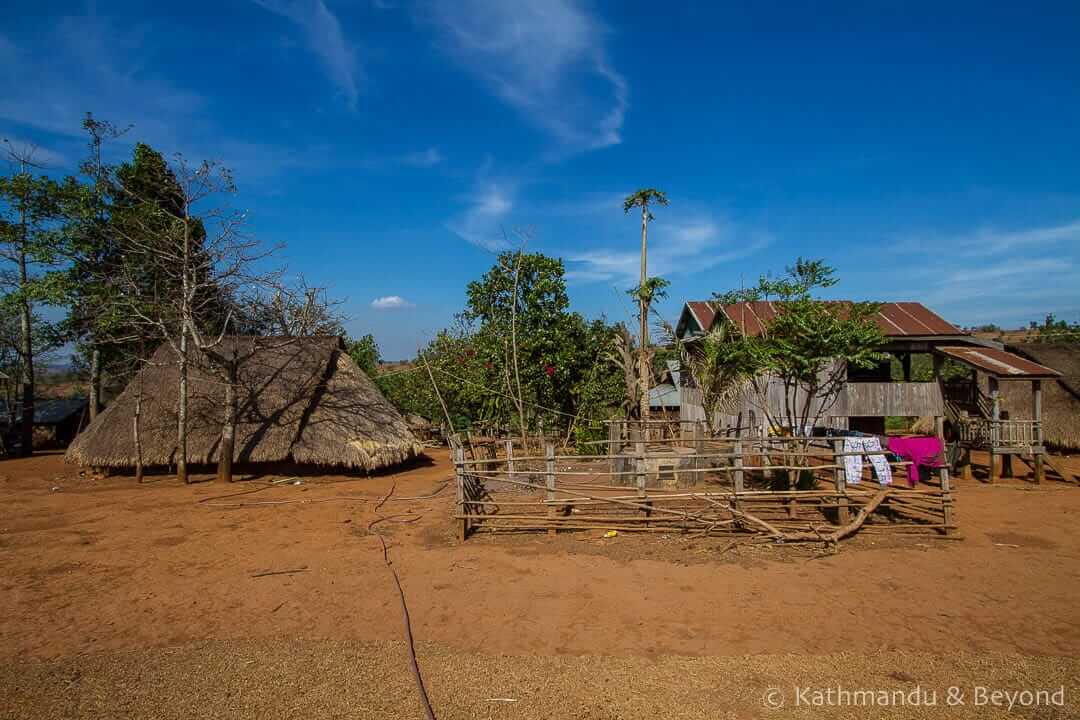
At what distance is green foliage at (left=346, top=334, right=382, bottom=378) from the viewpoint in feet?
72.4

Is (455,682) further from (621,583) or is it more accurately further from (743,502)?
(743,502)

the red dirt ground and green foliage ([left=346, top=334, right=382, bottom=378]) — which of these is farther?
green foliage ([left=346, top=334, right=382, bottom=378])

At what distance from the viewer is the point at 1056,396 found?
51.3 ft

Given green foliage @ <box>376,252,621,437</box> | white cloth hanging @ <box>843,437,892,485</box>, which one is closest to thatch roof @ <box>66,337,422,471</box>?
green foliage @ <box>376,252,621,437</box>

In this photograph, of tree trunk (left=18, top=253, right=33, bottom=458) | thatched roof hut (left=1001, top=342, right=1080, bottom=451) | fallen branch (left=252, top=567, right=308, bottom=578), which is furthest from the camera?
tree trunk (left=18, top=253, right=33, bottom=458)

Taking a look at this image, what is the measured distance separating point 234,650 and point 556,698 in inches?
102

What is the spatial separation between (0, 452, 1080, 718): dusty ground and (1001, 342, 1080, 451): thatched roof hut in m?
8.88

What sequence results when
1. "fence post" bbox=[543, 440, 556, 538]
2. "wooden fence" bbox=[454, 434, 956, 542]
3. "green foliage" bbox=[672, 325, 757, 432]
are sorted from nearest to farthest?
"wooden fence" bbox=[454, 434, 956, 542]
"fence post" bbox=[543, 440, 556, 538]
"green foliage" bbox=[672, 325, 757, 432]

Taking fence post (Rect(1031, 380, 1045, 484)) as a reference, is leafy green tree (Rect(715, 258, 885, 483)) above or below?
above

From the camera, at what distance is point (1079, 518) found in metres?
8.62

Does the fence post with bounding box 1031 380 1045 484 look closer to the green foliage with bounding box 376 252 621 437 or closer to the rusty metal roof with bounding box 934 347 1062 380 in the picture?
the rusty metal roof with bounding box 934 347 1062 380

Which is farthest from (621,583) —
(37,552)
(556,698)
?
(37,552)

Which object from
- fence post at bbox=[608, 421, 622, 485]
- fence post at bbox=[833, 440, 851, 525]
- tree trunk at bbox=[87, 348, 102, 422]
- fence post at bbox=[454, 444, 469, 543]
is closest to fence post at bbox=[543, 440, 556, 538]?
fence post at bbox=[454, 444, 469, 543]

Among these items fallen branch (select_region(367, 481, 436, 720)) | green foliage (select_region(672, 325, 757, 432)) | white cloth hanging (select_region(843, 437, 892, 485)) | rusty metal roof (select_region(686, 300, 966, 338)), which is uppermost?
rusty metal roof (select_region(686, 300, 966, 338))
